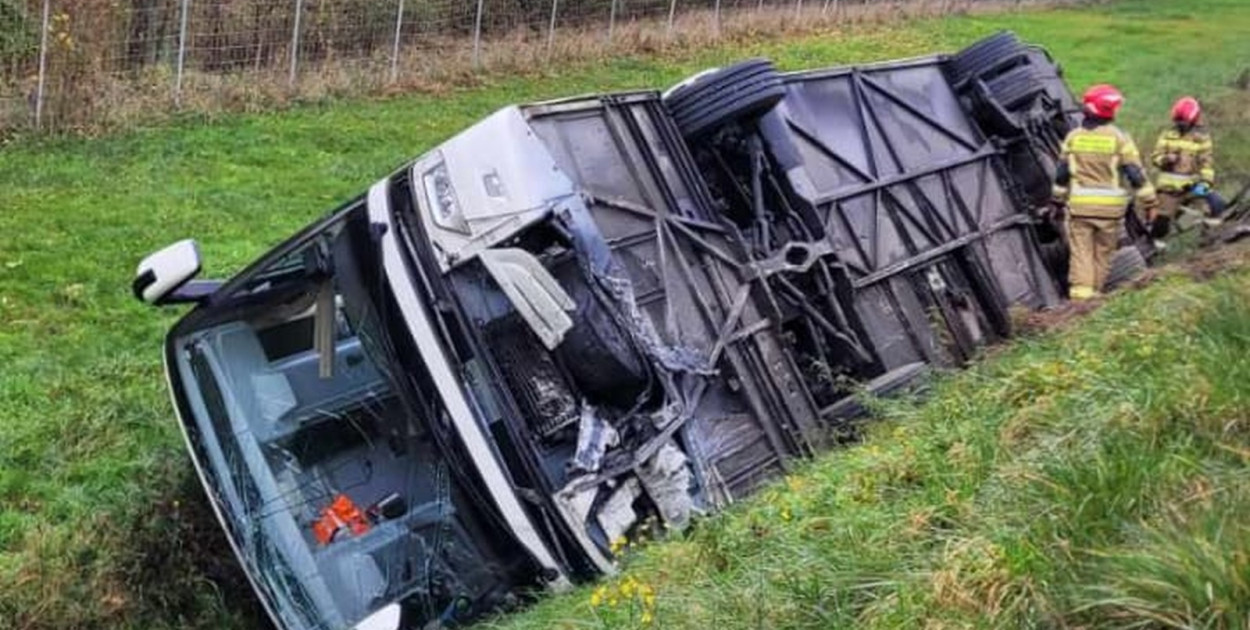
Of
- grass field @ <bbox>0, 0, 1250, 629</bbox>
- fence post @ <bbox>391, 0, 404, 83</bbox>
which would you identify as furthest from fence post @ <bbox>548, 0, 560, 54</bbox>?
grass field @ <bbox>0, 0, 1250, 629</bbox>

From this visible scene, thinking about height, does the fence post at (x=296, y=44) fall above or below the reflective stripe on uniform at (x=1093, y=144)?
above

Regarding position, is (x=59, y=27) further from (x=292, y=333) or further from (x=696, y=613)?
(x=696, y=613)

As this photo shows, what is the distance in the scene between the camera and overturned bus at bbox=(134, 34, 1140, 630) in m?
4.08

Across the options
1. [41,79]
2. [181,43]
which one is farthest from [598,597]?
[181,43]

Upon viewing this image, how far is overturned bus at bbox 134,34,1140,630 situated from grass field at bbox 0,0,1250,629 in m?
0.36

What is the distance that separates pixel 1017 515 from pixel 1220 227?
21.2ft

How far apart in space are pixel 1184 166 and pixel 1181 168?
3 cm

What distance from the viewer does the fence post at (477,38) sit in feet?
49.2

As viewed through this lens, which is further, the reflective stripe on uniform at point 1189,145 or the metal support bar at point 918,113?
the reflective stripe on uniform at point 1189,145

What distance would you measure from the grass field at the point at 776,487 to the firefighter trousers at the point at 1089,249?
5.28 feet

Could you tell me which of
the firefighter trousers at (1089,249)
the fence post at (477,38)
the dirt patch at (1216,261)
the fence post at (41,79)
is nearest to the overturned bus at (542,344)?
the dirt patch at (1216,261)

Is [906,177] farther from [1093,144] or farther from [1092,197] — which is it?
[1093,144]

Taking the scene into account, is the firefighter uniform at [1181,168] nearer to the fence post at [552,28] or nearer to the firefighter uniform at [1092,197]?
the firefighter uniform at [1092,197]

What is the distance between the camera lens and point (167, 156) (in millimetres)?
10391
